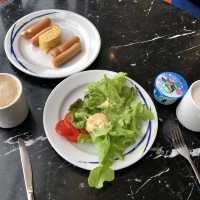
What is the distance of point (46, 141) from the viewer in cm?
82

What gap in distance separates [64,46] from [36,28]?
11 cm

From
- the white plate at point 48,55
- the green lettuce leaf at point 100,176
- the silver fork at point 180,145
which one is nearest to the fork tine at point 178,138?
the silver fork at point 180,145

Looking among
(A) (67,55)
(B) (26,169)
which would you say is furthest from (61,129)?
(A) (67,55)

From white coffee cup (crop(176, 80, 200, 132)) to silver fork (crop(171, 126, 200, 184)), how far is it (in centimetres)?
3

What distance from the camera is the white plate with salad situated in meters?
0.76

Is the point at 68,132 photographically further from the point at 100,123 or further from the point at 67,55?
the point at 67,55

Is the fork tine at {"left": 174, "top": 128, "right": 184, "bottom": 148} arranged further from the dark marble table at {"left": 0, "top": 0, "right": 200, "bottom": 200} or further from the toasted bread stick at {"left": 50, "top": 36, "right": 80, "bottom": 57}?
the toasted bread stick at {"left": 50, "top": 36, "right": 80, "bottom": 57}

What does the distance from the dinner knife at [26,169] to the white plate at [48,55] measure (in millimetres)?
216

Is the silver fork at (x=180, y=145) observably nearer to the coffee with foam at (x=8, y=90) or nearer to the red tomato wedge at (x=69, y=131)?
the red tomato wedge at (x=69, y=131)

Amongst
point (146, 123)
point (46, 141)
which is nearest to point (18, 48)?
point (46, 141)

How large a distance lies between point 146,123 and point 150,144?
6 cm

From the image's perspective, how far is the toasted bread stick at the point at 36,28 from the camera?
98 centimetres

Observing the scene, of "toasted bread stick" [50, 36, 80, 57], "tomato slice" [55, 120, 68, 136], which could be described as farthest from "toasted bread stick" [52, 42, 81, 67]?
"tomato slice" [55, 120, 68, 136]

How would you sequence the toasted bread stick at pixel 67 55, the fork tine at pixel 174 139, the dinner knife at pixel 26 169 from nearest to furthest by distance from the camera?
the dinner knife at pixel 26 169
the fork tine at pixel 174 139
the toasted bread stick at pixel 67 55
